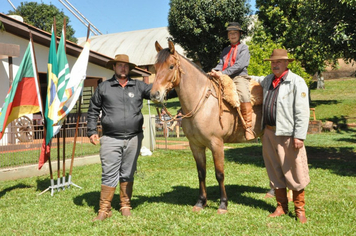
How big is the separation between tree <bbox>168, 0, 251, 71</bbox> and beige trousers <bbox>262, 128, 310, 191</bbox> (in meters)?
20.9

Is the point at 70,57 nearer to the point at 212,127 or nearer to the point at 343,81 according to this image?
the point at 212,127

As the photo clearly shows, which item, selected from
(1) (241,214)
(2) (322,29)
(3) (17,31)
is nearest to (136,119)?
(1) (241,214)

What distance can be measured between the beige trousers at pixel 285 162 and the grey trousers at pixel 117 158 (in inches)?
83.0

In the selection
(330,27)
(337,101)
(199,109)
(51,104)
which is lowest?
(199,109)

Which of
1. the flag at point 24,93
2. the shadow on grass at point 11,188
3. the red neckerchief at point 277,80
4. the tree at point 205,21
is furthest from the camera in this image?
the tree at point 205,21

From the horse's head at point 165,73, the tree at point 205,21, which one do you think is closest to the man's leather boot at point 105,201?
the horse's head at point 165,73

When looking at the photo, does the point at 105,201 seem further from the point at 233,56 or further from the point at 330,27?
the point at 330,27

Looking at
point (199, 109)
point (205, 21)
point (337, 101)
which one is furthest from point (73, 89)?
point (337, 101)

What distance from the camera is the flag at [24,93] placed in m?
6.95

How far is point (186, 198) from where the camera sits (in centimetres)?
647

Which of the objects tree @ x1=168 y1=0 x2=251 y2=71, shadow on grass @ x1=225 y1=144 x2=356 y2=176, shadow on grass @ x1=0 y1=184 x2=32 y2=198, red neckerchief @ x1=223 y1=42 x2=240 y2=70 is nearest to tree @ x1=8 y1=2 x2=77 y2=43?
tree @ x1=168 y1=0 x2=251 y2=71

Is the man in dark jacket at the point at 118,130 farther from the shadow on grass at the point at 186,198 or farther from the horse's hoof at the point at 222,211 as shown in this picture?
the horse's hoof at the point at 222,211

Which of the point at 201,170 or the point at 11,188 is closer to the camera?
the point at 201,170

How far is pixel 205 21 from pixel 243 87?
2124 centimetres
